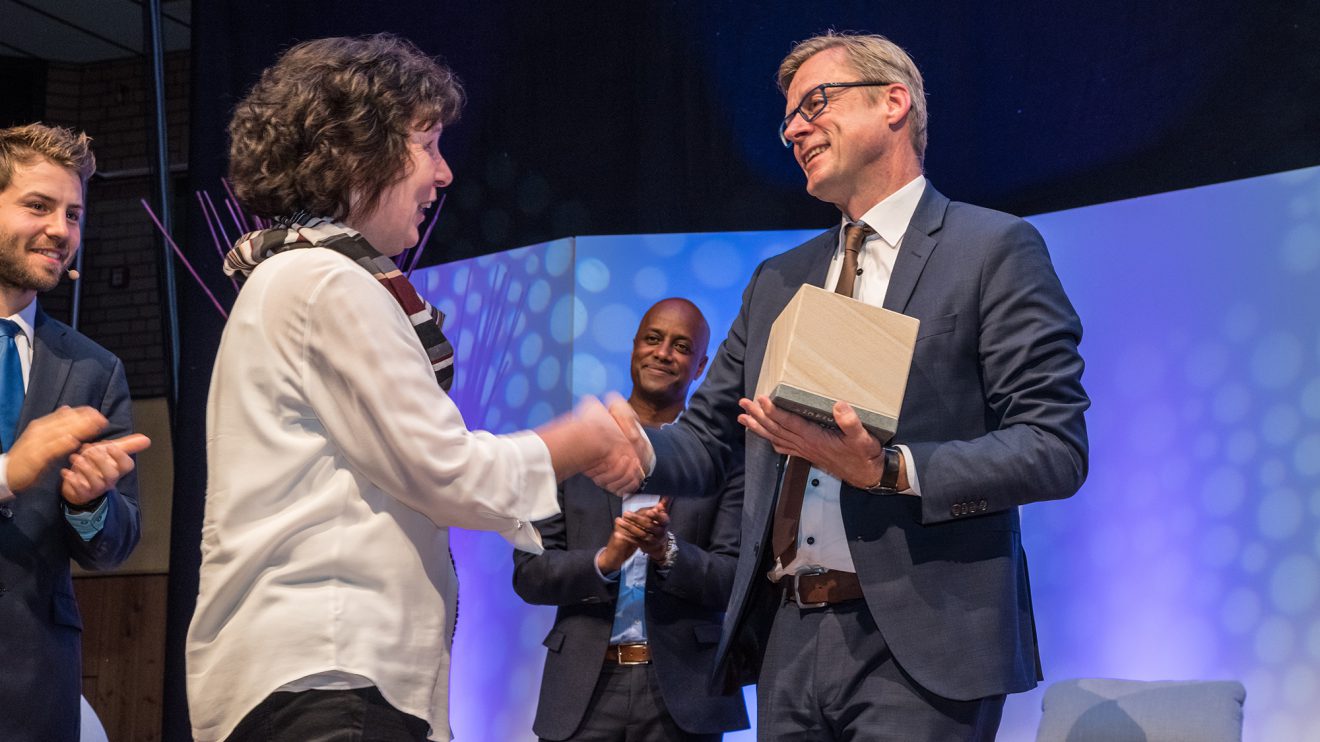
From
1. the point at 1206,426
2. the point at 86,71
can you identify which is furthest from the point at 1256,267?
the point at 86,71

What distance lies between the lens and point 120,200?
855 centimetres

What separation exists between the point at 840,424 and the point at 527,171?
Answer: 2.90 meters

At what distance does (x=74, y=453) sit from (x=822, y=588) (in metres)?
1.46

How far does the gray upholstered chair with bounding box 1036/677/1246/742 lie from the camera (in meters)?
3.17

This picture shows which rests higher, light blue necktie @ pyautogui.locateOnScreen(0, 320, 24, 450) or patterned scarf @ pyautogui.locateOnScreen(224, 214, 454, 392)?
patterned scarf @ pyautogui.locateOnScreen(224, 214, 454, 392)

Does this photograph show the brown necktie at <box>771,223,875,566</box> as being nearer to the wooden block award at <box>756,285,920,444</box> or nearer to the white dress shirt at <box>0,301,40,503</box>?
the wooden block award at <box>756,285,920,444</box>

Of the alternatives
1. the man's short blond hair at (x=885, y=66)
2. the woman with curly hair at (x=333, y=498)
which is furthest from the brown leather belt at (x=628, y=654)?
the woman with curly hair at (x=333, y=498)

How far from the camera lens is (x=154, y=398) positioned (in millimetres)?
7980

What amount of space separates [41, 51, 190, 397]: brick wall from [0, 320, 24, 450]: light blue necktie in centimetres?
569

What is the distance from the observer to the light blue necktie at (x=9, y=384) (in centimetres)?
273

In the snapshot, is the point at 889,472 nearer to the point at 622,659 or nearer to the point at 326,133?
the point at 326,133

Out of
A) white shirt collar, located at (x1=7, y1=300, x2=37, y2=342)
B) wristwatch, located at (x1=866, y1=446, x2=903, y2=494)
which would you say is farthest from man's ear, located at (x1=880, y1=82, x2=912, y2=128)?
white shirt collar, located at (x1=7, y1=300, x2=37, y2=342)

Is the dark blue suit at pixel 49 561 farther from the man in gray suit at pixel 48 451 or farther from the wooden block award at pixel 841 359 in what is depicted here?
the wooden block award at pixel 841 359

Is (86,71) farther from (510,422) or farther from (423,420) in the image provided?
(423,420)
